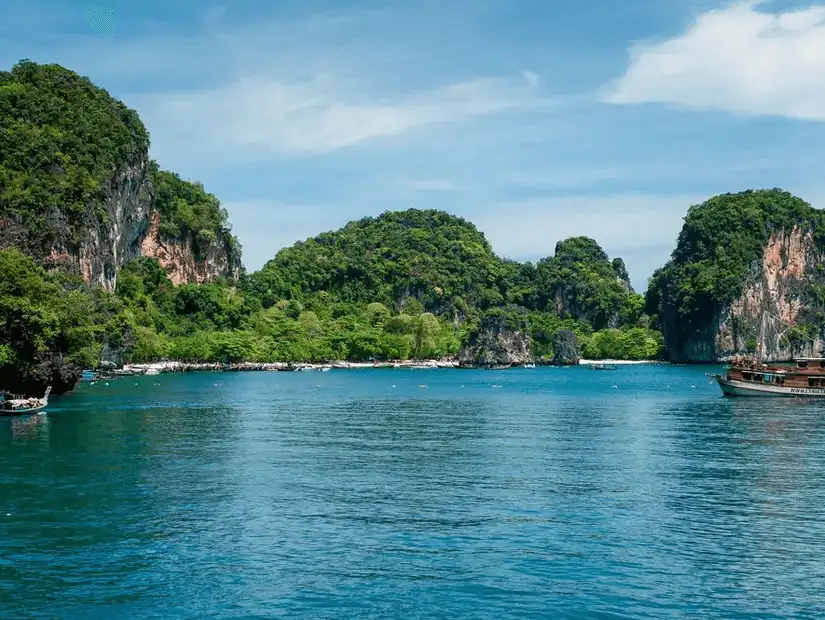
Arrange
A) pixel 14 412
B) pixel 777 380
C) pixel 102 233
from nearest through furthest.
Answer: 1. pixel 14 412
2. pixel 777 380
3. pixel 102 233

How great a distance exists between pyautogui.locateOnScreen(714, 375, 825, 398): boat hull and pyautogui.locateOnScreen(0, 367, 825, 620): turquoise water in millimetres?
36606

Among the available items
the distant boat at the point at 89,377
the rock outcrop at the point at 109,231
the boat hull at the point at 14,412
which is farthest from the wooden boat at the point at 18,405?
the distant boat at the point at 89,377

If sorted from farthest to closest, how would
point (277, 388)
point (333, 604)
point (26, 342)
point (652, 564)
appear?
point (277, 388)
point (26, 342)
point (652, 564)
point (333, 604)

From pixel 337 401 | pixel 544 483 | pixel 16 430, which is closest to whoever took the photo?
pixel 544 483

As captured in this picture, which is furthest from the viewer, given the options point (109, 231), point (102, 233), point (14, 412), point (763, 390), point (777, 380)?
point (109, 231)

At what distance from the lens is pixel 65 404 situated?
89.8 meters

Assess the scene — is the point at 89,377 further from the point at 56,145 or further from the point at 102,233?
the point at 56,145

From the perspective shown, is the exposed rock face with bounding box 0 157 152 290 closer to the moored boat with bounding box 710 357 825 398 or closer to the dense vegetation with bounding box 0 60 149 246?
the dense vegetation with bounding box 0 60 149 246

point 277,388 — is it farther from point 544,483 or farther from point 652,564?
point 652,564

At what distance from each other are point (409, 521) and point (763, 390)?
80.8m

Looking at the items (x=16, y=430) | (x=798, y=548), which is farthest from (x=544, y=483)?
(x=16, y=430)

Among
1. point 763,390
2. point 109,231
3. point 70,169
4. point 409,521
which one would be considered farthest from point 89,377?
point 409,521

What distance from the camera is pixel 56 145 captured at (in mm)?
147125

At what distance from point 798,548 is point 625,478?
14.4 metres
